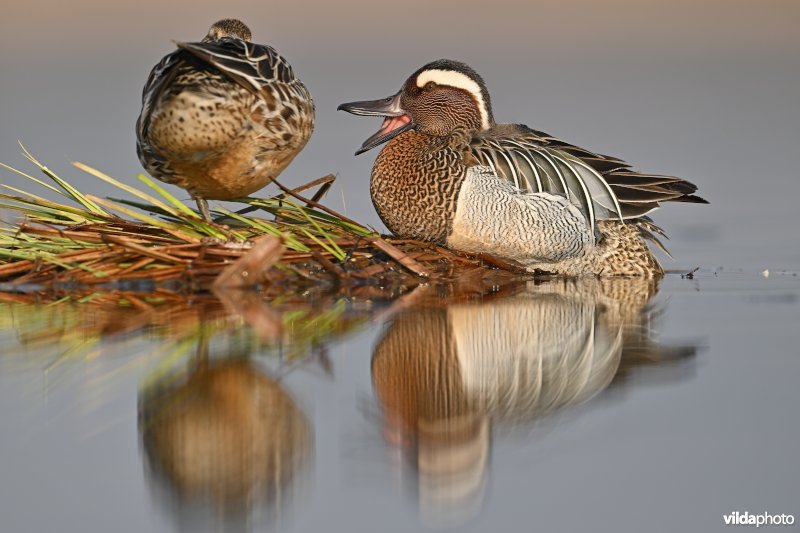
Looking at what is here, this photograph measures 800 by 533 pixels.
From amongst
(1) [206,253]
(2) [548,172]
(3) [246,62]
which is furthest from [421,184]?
(3) [246,62]

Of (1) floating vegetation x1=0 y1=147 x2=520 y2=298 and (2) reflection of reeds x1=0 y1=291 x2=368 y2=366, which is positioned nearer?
(2) reflection of reeds x1=0 y1=291 x2=368 y2=366

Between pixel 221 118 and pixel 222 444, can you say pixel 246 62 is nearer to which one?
pixel 221 118

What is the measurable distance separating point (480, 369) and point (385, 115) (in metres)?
3.75

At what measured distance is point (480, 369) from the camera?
3904 millimetres

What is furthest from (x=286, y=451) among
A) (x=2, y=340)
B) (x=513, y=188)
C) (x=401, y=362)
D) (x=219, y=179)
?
(x=513, y=188)

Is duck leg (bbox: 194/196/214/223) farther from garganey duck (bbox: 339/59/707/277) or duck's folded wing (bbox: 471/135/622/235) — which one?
duck's folded wing (bbox: 471/135/622/235)

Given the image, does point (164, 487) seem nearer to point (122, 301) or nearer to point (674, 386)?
point (674, 386)

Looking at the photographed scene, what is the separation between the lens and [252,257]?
557cm

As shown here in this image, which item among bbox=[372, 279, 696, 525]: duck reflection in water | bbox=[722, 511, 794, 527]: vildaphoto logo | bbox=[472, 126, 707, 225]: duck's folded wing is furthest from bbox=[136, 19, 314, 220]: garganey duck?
bbox=[722, 511, 794, 527]: vildaphoto logo

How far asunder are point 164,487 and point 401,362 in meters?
1.39

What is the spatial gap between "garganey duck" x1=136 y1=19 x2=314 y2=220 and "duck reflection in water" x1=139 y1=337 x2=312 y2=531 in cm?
186

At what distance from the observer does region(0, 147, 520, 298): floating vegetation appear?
5.80 metres

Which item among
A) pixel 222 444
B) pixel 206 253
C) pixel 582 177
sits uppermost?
pixel 582 177

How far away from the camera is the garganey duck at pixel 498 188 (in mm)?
6562
